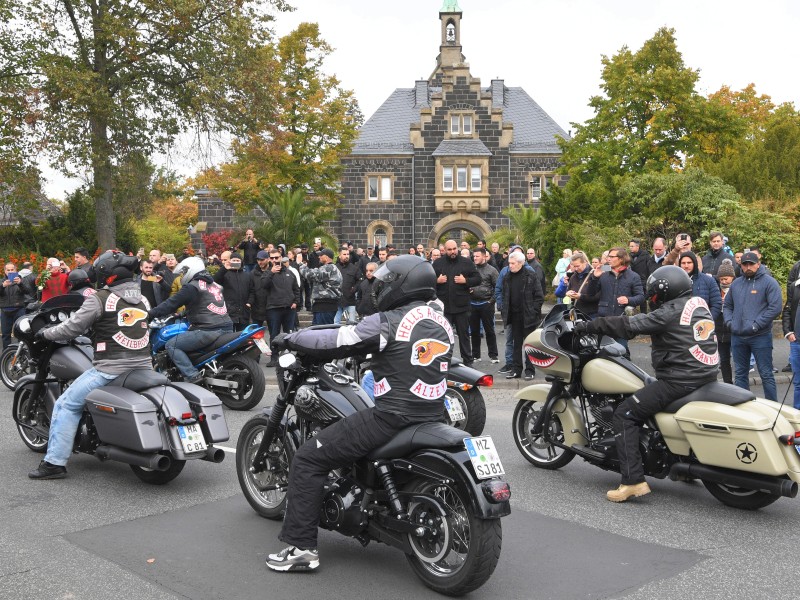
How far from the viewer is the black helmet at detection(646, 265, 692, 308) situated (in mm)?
6648

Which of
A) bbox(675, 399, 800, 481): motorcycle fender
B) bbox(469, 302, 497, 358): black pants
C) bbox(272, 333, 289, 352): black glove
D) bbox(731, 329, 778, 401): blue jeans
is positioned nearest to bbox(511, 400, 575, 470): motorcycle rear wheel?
bbox(675, 399, 800, 481): motorcycle fender

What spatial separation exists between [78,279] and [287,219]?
26.5m

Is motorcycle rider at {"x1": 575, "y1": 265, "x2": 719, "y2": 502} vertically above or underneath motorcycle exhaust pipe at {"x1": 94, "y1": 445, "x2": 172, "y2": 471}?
above

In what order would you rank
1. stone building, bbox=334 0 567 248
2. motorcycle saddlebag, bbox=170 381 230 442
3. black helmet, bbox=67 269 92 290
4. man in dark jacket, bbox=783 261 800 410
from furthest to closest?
stone building, bbox=334 0 567 248
man in dark jacket, bbox=783 261 800 410
black helmet, bbox=67 269 92 290
motorcycle saddlebag, bbox=170 381 230 442

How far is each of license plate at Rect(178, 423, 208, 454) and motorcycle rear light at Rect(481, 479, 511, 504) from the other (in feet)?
9.64

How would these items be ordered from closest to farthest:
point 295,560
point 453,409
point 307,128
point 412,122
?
point 295,560
point 453,409
point 307,128
point 412,122

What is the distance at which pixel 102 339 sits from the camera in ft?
23.4

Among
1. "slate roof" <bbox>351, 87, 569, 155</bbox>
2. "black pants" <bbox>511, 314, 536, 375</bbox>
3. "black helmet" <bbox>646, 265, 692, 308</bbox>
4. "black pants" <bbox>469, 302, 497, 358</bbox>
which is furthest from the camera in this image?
"slate roof" <bbox>351, 87, 569, 155</bbox>

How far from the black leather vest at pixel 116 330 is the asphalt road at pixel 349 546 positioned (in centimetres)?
109

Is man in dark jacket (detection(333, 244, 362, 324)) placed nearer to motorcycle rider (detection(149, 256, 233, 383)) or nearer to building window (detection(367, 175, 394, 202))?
motorcycle rider (detection(149, 256, 233, 383))

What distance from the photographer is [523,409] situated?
7.95m

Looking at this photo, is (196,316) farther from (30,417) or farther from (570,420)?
(570,420)

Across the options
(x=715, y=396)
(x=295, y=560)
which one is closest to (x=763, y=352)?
(x=715, y=396)

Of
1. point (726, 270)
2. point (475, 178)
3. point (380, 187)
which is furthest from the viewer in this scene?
point (380, 187)
